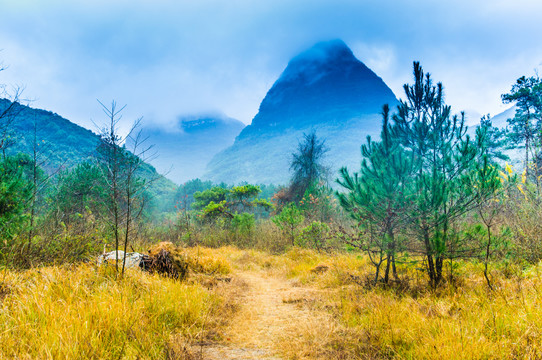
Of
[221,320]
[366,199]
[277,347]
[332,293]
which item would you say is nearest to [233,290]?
[221,320]

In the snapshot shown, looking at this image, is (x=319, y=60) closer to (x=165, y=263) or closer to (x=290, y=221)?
(x=290, y=221)

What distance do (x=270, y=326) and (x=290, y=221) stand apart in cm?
731

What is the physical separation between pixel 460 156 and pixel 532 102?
20.4 m

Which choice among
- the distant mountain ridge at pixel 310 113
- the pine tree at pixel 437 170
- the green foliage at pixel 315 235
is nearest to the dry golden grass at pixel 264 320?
the pine tree at pixel 437 170

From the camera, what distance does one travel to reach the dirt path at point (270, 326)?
276 cm

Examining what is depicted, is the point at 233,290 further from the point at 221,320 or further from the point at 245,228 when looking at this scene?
the point at 245,228

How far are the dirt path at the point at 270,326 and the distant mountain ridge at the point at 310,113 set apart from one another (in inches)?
3055

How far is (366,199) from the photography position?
4344 millimetres

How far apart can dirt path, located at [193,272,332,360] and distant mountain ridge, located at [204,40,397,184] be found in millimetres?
77592

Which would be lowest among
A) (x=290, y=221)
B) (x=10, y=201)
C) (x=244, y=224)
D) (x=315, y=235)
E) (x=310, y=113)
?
(x=315, y=235)

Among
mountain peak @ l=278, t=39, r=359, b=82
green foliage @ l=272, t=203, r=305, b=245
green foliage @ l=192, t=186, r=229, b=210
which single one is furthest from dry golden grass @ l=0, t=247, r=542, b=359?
mountain peak @ l=278, t=39, r=359, b=82

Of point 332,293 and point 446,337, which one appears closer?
point 446,337

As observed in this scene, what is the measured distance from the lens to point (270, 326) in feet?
12.0

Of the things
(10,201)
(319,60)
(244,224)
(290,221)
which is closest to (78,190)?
(244,224)
